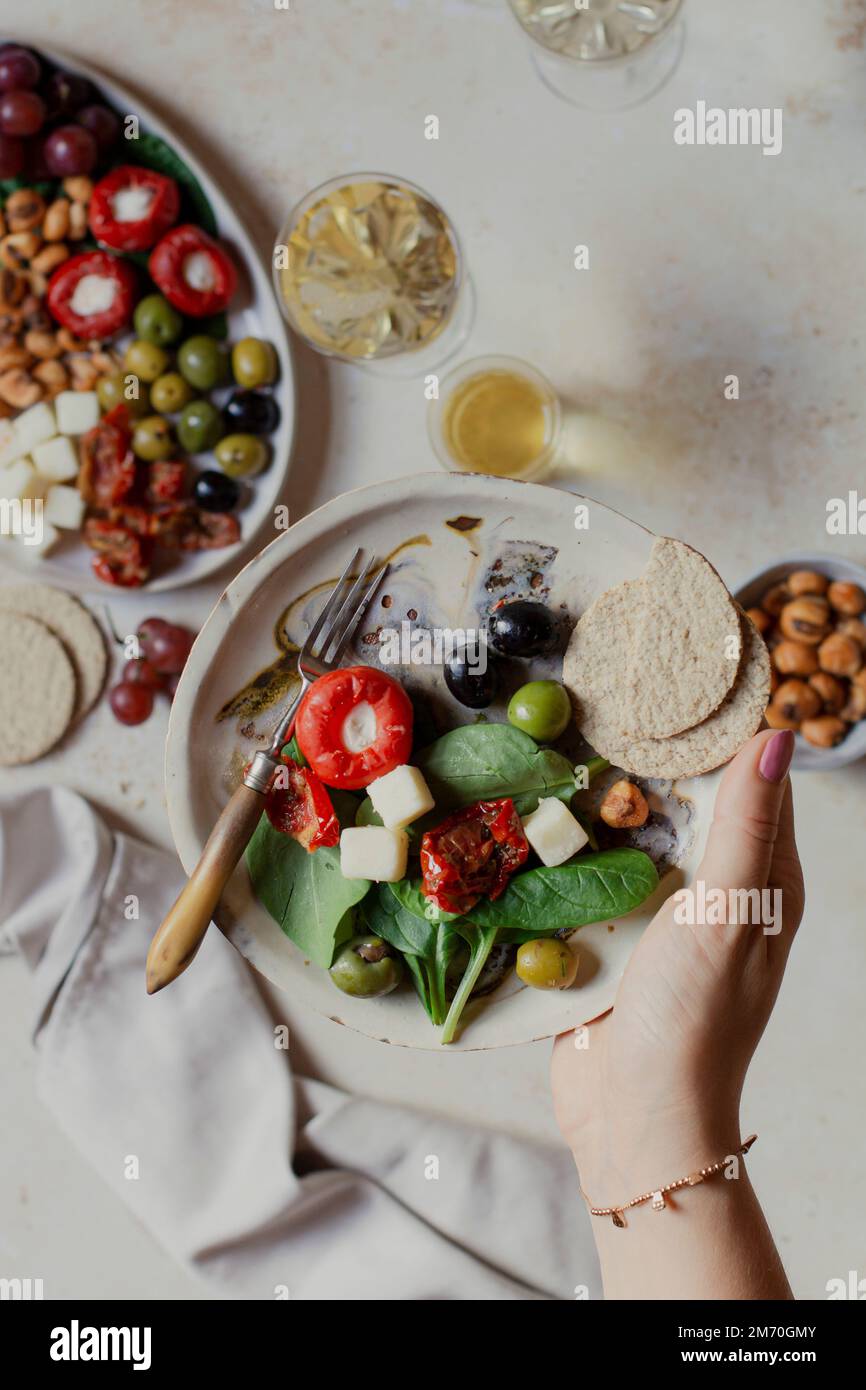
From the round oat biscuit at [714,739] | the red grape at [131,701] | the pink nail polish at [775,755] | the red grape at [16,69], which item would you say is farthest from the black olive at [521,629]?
the red grape at [16,69]

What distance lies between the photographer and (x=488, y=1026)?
1170 mm

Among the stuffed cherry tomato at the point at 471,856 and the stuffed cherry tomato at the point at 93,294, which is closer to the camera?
the stuffed cherry tomato at the point at 471,856

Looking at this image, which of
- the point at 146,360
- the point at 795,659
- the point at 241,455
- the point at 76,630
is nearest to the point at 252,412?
the point at 241,455

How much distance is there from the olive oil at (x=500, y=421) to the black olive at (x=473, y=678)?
42 centimetres

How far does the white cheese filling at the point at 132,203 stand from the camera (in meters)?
1.46

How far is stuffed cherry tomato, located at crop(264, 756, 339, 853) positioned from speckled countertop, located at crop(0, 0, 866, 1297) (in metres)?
0.48

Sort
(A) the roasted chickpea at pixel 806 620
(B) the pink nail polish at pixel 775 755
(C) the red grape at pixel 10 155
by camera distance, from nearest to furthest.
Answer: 1. (B) the pink nail polish at pixel 775 755
2. (A) the roasted chickpea at pixel 806 620
3. (C) the red grape at pixel 10 155

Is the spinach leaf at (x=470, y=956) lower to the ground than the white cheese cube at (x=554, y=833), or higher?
lower

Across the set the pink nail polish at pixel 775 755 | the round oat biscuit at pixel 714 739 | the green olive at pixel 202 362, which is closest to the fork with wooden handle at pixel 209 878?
the round oat biscuit at pixel 714 739

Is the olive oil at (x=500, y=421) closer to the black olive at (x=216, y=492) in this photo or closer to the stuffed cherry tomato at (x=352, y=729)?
the black olive at (x=216, y=492)

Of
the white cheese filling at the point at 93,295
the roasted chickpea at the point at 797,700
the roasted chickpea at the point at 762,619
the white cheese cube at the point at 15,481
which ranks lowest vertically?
the roasted chickpea at the point at 797,700

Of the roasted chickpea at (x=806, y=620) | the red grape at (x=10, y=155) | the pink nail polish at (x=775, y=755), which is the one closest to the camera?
the pink nail polish at (x=775, y=755)

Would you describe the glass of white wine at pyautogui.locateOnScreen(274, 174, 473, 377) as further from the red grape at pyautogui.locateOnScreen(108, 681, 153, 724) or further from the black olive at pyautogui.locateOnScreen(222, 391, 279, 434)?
the red grape at pyautogui.locateOnScreen(108, 681, 153, 724)
